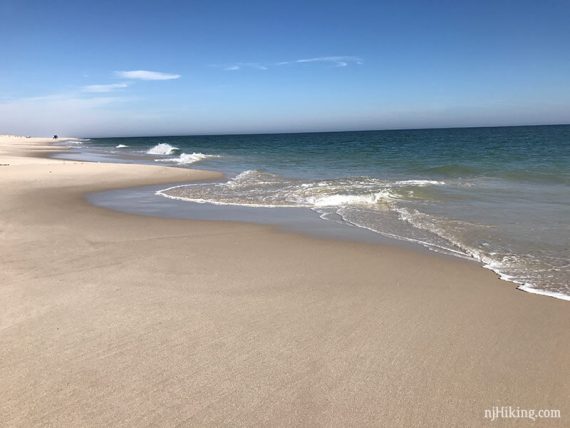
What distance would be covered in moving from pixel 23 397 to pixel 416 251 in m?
6.31

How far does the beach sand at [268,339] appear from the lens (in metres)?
3.32

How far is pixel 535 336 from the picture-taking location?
443cm

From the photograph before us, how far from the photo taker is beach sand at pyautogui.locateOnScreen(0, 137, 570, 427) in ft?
10.9

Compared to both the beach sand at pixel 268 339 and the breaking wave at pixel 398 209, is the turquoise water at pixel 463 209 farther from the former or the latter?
the beach sand at pixel 268 339

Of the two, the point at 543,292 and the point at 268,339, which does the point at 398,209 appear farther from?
the point at 268,339

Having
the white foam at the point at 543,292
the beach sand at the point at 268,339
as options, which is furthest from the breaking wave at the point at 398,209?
the beach sand at the point at 268,339

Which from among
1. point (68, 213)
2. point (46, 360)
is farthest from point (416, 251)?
point (68, 213)

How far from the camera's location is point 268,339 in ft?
14.2

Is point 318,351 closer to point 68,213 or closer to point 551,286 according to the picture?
point 551,286

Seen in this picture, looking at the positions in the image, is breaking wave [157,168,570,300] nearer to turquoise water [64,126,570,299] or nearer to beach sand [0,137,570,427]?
turquoise water [64,126,570,299]

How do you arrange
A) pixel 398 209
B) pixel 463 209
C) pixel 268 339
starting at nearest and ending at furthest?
1. pixel 268 339
2. pixel 463 209
3. pixel 398 209

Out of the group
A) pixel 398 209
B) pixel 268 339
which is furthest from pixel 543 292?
pixel 398 209

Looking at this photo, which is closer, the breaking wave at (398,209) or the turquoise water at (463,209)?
the breaking wave at (398,209)

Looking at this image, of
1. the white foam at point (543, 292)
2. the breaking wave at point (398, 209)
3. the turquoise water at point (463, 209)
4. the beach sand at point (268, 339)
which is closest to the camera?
the beach sand at point (268, 339)
